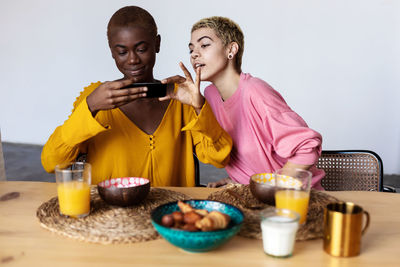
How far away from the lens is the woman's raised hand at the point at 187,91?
4.48 feet

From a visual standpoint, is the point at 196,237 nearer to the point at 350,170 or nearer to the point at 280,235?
the point at 280,235

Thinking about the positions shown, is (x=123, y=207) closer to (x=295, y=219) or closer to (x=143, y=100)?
(x=295, y=219)

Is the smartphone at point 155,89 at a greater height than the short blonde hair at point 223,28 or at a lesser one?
lesser

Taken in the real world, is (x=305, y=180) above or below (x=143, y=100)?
below

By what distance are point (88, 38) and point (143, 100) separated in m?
3.17

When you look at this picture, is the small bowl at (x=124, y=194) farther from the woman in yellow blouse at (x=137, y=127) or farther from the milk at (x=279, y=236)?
the milk at (x=279, y=236)

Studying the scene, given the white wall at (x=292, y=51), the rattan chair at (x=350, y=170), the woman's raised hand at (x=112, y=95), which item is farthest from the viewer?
the white wall at (x=292, y=51)

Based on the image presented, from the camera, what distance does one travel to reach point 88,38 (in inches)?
174

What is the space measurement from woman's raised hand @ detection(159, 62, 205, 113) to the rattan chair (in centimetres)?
70

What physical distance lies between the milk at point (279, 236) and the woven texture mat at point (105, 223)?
0.83ft

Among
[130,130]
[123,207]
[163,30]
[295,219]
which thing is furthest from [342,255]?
[163,30]

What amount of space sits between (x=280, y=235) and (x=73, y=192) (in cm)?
52

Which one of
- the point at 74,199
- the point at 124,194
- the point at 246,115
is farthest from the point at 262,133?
the point at 74,199

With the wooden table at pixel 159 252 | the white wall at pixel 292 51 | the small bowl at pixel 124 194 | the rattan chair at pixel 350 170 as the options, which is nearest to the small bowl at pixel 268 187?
the wooden table at pixel 159 252
